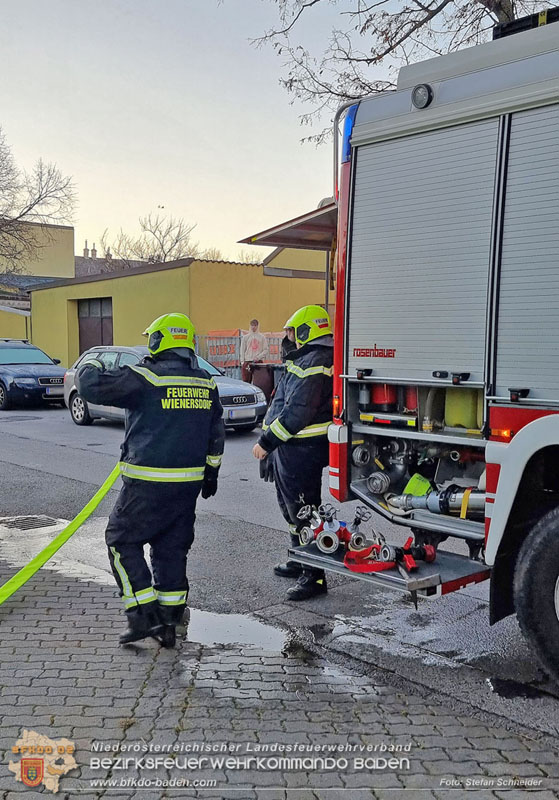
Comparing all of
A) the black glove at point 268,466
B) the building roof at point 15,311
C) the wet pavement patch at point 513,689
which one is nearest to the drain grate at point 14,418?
the black glove at point 268,466

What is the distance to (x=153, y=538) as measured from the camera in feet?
14.7

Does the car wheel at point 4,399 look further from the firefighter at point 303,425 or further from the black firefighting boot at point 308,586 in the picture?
the black firefighting boot at point 308,586

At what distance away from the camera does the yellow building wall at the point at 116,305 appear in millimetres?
23000

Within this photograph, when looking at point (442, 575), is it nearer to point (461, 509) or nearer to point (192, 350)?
point (461, 509)

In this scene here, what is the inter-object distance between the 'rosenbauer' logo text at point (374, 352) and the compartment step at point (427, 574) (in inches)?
47.6

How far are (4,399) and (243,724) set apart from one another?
16.5 metres

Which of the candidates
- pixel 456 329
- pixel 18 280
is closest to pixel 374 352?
pixel 456 329

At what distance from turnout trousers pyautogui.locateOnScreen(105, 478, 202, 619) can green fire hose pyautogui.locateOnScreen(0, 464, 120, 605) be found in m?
0.26

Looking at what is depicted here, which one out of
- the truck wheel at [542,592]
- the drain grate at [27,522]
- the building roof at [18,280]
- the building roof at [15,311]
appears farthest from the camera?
the building roof at [18,280]

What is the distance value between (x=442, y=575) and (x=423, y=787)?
1.44m

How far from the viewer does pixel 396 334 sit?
178 inches

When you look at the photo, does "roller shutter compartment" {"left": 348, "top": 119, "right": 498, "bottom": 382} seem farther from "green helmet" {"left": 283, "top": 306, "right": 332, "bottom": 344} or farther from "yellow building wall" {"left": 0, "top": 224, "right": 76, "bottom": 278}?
"yellow building wall" {"left": 0, "top": 224, "right": 76, "bottom": 278}

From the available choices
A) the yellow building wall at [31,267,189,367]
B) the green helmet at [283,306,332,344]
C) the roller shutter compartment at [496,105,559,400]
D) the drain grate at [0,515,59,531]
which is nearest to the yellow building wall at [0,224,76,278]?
the yellow building wall at [31,267,189,367]

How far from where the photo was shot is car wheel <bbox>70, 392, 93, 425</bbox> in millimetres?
15344
